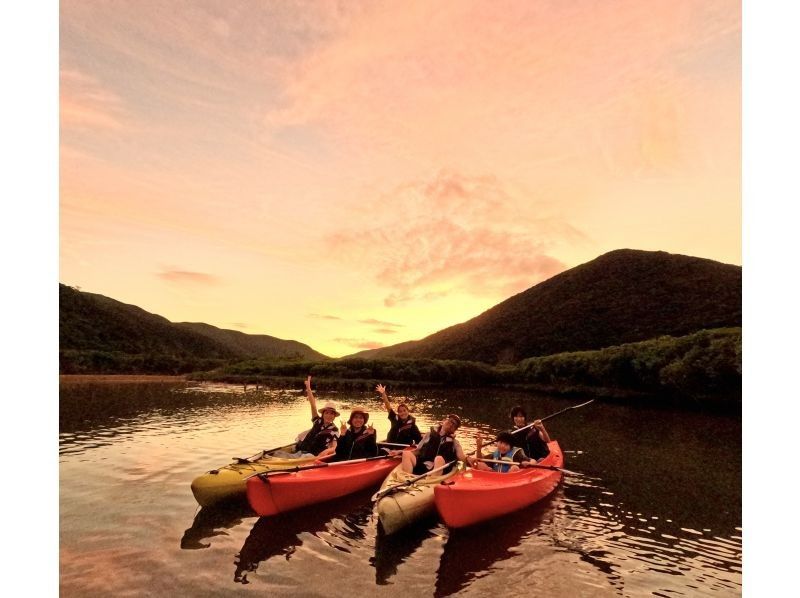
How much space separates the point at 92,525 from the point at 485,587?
899cm

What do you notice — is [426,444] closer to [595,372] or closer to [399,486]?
[399,486]

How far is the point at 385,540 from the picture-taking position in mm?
11109

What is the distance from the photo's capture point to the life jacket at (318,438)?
14891 millimetres

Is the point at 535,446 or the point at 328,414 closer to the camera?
the point at 328,414

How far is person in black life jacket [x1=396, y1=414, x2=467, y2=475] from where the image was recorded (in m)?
13.3

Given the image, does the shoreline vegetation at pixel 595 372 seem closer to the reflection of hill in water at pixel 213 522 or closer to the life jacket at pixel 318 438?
the life jacket at pixel 318 438

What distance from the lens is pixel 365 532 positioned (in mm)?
11664

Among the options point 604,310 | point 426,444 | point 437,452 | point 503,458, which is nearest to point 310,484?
point 426,444

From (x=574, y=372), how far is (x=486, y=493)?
180ft

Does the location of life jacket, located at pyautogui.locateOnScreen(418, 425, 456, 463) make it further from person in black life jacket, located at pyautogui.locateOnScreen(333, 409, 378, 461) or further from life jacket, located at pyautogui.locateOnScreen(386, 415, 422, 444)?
life jacket, located at pyautogui.locateOnScreen(386, 415, 422, 444)
